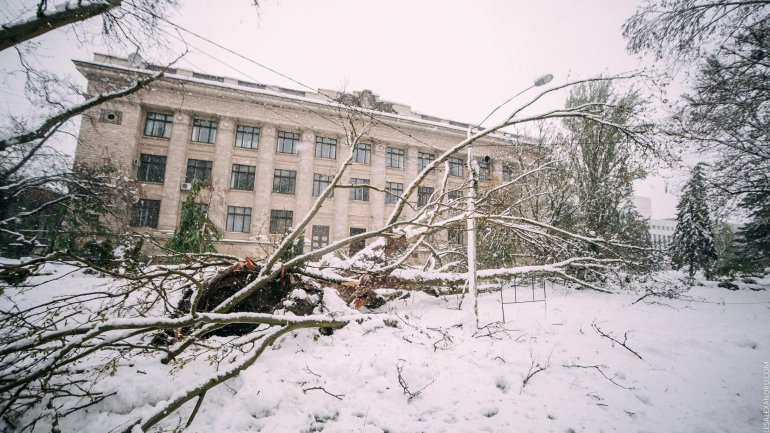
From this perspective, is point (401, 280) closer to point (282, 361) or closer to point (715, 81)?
point (282, 361)

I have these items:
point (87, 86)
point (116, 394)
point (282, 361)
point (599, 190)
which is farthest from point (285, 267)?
point (87, 86)

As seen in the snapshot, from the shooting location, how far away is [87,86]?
16.8 metres

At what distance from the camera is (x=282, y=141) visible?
20562 millimetres

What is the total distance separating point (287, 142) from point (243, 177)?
13.7 feet

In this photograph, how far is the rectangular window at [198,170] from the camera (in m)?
18.7

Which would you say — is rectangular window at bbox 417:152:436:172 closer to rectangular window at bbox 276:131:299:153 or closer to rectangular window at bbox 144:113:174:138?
rectangular window at bbox 276:131:299:153

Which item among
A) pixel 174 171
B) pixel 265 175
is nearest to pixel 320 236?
pixel 265 175

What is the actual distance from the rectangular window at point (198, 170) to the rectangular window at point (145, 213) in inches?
101

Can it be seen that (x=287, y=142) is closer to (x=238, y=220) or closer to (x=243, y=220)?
(x=243, y=220)

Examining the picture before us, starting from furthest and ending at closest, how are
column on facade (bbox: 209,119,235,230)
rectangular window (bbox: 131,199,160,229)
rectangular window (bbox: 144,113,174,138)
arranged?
A: rectangular window (bbox: 144,113,174,138), column on facade (bbox: 209,119,235,230), rectangular window (bbox: 131,199,160,229)

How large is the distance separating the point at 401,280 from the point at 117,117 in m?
22.6

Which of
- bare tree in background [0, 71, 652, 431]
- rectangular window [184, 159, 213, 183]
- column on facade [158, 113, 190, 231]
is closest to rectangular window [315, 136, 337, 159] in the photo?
rectangular window [184, 159, 213, 183]

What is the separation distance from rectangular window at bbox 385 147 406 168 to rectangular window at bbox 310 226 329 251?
7.63 m

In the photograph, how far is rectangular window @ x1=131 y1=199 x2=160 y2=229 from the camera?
17059 millimetres
